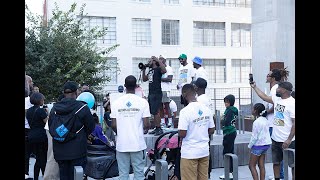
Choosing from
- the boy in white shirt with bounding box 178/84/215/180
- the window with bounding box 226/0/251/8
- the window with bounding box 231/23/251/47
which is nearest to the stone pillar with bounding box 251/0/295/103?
the boy in white shirt with bounding box 178/84/215/180

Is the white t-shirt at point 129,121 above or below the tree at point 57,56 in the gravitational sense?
below

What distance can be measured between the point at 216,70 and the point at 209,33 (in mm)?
2801

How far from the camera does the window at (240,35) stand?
34875mm

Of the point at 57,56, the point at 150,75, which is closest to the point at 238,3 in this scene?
the point at 57,56

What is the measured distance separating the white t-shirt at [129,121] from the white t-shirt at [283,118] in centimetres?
215

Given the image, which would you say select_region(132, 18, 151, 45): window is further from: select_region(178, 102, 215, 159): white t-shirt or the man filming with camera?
select_region(178, 102, 215, 159): white t-shirt

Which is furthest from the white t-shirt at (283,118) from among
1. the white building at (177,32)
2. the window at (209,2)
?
the window at (209,2)

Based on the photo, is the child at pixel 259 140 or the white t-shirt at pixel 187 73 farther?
the white t-shirt at pixel 187 73

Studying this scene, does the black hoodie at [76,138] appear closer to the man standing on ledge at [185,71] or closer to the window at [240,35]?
the man standing on ledge at [185,71]

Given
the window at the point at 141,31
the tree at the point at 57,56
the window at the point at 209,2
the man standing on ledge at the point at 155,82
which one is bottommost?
the man standing on ledge at the point at 155,82

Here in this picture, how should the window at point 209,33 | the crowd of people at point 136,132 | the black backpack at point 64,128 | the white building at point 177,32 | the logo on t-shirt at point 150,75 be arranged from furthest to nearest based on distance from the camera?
the window at point 209,33 → the white building at point 177,32 → the logo on t-shirt at point 150,75 → the crowd of people at point 136,132 → the black backpack at point 64,128

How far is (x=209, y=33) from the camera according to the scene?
111 feet

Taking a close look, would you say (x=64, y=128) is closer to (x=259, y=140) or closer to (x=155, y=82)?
(x=259, y=140)
